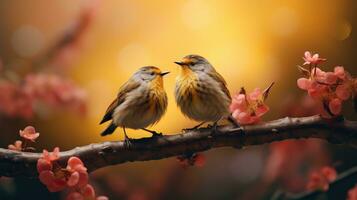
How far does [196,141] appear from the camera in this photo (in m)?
1.35

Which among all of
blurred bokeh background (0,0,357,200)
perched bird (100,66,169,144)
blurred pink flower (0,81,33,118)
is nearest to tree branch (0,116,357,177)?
perched bird (100,66,169,144)

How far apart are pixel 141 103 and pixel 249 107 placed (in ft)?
1.07

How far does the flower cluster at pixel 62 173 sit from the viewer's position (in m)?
1.29

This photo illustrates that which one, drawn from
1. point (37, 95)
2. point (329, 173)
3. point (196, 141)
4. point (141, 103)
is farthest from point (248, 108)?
point (37, 95)

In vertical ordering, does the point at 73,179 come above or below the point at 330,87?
below

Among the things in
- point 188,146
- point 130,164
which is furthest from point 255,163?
point 188,146

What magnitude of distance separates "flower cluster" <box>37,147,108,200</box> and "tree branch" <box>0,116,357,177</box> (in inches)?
1.1

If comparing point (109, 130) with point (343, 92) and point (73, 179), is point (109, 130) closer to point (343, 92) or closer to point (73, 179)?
point (73, 179)

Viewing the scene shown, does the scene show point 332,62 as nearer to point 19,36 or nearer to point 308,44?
point 308,44

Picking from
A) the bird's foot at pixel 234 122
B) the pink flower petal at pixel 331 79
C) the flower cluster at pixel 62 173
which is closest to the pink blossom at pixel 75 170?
the flower cluster at pixel 62 173

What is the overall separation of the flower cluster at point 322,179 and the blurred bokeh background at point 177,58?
3 cm

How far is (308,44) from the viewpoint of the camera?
1.86m

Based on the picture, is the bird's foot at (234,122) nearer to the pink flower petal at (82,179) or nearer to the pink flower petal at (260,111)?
the pink flower petal at (260,111)

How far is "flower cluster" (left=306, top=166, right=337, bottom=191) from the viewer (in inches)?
70.8
